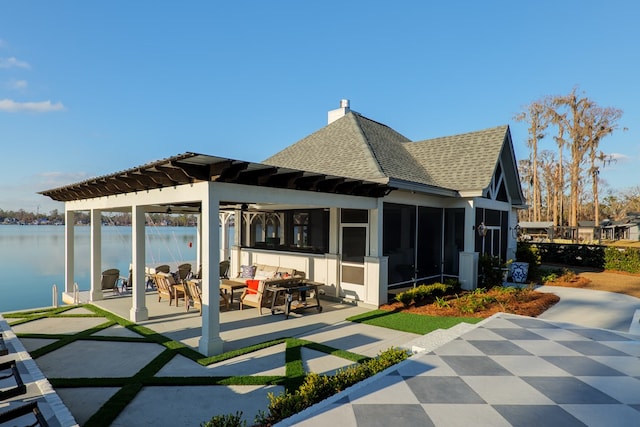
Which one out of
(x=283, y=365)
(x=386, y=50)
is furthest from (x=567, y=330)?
(x=386, y=50)

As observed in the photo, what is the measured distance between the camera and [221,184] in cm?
621

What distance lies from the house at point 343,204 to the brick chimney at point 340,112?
0.27ft

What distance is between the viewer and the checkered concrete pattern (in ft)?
11.9

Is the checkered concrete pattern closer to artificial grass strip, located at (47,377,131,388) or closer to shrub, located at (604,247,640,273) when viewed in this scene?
artificial grass strip, located at (47,377,131,388)

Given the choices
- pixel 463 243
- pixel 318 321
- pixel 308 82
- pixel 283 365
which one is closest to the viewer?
pixel 283 365

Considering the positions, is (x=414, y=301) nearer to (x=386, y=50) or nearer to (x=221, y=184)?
(x=221, y=184)

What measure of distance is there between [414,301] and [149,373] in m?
6.94

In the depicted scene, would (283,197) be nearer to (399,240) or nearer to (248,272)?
(399,240)

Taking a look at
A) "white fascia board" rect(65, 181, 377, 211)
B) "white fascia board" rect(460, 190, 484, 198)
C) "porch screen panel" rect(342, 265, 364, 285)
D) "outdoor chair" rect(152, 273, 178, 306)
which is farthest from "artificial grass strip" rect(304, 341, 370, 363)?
"white fascia board" rect(460, 190, 484, 198)

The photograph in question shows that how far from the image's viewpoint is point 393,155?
12930 millimetres

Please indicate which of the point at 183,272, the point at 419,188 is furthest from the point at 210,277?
the point at 183,272

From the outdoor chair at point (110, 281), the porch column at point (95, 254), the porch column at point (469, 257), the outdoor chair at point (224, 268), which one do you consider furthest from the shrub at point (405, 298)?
the outdoor chair at point (110, 281)

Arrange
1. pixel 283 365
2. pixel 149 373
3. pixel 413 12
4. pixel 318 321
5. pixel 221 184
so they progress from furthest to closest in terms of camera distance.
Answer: pixel 413 12 → pixel 318 321 → pixel 221 184 → pixel 283 365 → pixel 149 373

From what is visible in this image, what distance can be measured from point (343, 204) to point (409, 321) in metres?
3.30
